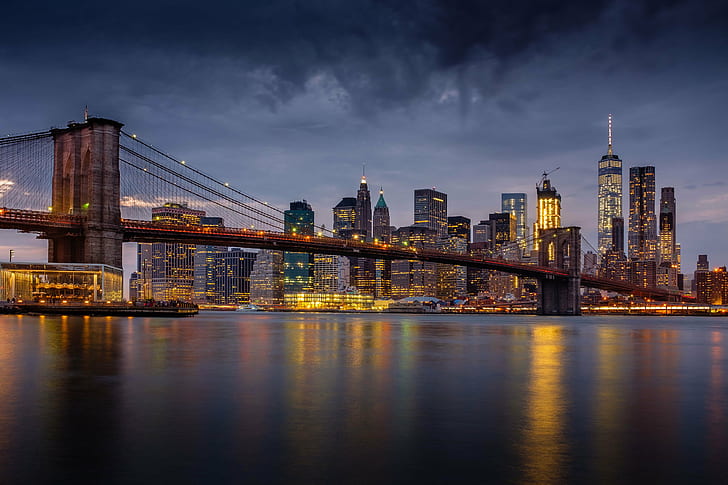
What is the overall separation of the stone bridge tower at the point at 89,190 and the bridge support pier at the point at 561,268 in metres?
76.5

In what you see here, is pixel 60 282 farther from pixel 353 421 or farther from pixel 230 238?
pixel 353 421

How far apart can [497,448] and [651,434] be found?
3.29 metres

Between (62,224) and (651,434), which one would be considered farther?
(62,224)

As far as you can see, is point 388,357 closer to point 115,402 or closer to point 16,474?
point 115,402

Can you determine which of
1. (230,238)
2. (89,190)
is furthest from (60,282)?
(230,238)

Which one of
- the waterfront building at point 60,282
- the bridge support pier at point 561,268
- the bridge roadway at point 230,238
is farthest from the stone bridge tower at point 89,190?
the bridge support pier at point 561,268

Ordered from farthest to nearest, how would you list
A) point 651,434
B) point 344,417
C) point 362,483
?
point 344,417, point 651,434, point 362,483

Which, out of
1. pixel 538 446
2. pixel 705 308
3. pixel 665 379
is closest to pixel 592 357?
pixel 665 379

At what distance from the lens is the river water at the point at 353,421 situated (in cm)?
930

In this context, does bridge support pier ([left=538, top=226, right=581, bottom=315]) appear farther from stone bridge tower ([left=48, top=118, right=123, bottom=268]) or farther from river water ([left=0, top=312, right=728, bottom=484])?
river water ([left=0, top=312, right=728, bottom=484])

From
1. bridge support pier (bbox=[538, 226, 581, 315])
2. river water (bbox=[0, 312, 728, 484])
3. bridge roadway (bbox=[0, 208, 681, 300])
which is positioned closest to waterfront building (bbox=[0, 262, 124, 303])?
bridge roadway (bbox=[0, 208, 681, 300])

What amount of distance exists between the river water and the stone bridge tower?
4264 centimetres

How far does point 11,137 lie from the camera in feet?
226

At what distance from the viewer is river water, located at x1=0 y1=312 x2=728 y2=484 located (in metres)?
9.30
